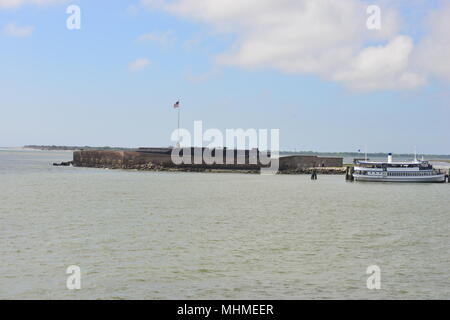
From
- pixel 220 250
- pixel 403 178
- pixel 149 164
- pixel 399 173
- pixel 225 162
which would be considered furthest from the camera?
pixel 149 164

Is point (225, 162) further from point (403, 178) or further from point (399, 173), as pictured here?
point (403, 178)

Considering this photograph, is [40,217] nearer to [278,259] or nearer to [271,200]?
[278,259]

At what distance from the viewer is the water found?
53.3 ft

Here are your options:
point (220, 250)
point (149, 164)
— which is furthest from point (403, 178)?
point (220, 250)

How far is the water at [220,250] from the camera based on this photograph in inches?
639

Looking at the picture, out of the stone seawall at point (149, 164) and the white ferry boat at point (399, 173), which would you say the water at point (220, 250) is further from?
the stone seawall at point (149, 164)

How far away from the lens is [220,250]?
22500 mm

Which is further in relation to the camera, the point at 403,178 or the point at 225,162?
the point at 225,162

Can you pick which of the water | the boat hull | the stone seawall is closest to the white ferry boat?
the boat hull

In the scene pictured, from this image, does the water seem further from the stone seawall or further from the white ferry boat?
the stone seawall

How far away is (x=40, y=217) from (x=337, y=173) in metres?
74.2

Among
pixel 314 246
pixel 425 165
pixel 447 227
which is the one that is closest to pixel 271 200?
pixel 447 227

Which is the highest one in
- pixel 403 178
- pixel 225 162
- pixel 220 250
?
pixel 225 162
